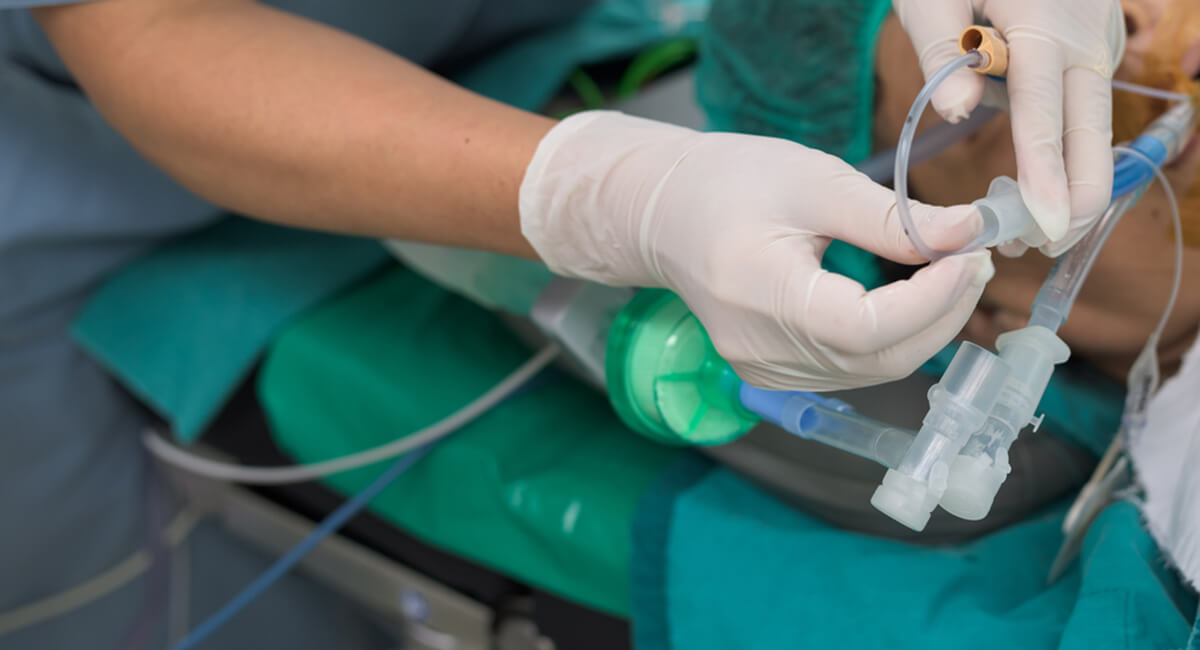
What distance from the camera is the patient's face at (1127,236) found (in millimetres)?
690

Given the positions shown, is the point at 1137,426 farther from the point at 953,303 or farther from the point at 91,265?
the point at 91,265

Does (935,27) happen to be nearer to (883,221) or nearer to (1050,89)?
(1050,89)

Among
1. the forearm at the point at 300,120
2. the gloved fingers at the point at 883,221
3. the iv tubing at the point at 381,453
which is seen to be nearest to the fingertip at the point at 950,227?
the gloved fingers at the point at 883,221

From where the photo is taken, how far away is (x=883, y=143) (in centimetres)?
98

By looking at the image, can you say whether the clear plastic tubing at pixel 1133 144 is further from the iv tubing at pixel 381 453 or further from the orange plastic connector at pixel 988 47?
the iv tubing at pixel 381 453

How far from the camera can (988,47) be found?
0.58 metres

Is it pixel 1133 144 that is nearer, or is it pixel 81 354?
pixel 1133 144

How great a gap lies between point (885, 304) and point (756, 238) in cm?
9

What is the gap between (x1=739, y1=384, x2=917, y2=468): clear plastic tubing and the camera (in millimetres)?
577

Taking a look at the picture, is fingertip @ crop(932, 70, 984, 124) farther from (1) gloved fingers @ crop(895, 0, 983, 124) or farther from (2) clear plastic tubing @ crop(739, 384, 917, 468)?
(2) clear plastic tubing @ crop(739, 384, 917, 468)

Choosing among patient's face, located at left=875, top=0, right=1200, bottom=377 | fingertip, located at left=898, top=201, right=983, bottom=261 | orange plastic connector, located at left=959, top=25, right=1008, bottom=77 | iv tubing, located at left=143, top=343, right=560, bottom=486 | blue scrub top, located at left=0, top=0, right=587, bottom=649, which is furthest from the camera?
blue scrub top, located at left=0, top=0, right=587, bottom=649

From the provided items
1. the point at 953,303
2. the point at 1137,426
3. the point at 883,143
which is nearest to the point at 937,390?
the point at 953,303

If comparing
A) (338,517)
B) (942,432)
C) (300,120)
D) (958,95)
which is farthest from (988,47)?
(338,517)

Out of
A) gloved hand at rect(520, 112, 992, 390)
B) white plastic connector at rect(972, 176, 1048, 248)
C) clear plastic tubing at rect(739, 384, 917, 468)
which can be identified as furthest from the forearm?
white plastic connector at rect(972, 176, 1048, 248)
